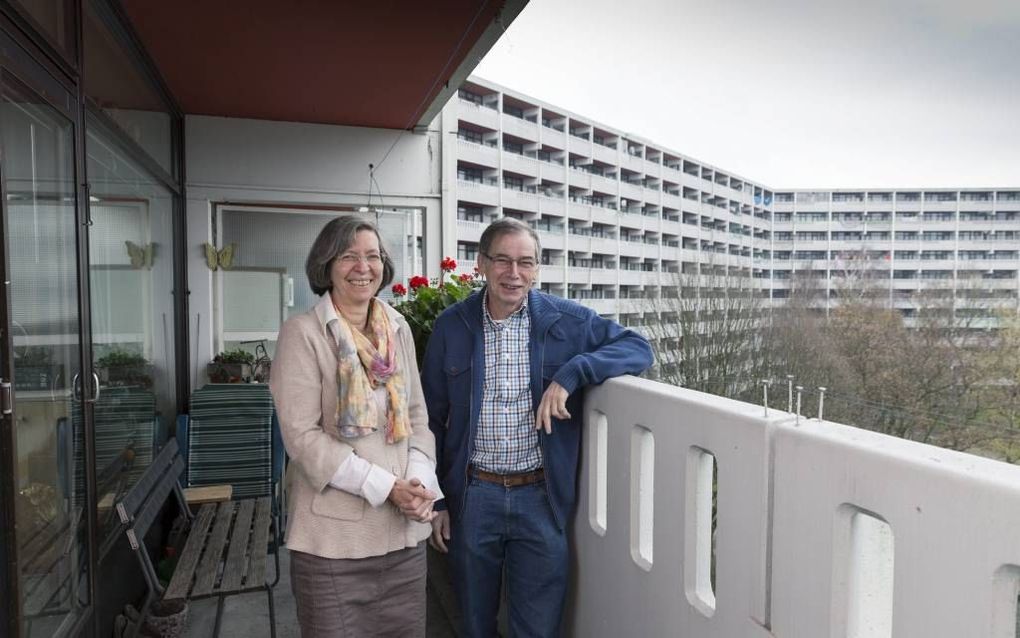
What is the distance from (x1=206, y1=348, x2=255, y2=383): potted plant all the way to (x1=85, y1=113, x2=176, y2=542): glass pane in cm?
56

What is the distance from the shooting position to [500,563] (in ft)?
6.42

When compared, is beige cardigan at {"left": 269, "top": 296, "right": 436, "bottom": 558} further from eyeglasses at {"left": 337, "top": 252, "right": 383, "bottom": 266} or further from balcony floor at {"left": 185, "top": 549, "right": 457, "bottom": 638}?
balcony floor at {"left": 185, "top": 549, "right": 457, "bottom": 638}

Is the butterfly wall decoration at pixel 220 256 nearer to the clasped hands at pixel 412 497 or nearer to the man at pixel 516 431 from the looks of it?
the man at pixel 516 431

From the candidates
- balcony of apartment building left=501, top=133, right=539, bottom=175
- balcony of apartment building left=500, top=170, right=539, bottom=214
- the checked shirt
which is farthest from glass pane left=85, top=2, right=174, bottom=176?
balcony of apartment building left=500, top=170, right=539, bottom=214

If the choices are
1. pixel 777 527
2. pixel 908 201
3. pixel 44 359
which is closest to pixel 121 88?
pixel 44 359

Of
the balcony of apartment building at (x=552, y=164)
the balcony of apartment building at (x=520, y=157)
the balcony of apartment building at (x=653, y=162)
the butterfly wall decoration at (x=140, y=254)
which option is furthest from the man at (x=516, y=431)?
the balcony of apartment building at (x=653, y=162)

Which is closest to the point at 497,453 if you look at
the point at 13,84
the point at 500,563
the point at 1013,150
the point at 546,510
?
the point at 546,510

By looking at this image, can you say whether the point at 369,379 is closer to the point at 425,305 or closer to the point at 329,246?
the point at 329,246

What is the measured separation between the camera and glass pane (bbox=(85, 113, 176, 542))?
2.52m

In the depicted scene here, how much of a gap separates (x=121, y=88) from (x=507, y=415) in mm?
2379

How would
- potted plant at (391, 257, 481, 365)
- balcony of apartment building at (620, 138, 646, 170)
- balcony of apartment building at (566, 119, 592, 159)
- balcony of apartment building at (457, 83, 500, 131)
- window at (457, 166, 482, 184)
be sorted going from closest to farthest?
potted plant at (391, 257, 481, 365) < balcony of apartment building at (457, 83, 500, 131) < window at (457, 166, 482, 184) < balcony of apartment building at (566, 119, 592, 159) < balcony of apartment building at (620, 138, 646, 170)

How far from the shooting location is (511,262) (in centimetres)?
187

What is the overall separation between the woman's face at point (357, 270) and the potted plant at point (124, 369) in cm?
136

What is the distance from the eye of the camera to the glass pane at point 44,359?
1690mm
